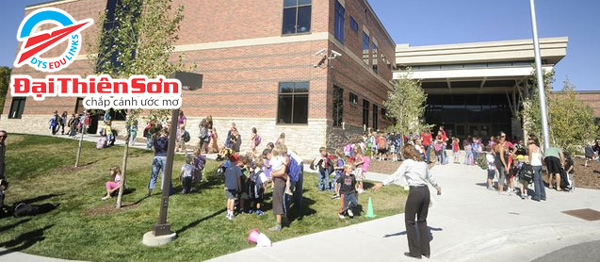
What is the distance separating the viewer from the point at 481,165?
53.7 ft

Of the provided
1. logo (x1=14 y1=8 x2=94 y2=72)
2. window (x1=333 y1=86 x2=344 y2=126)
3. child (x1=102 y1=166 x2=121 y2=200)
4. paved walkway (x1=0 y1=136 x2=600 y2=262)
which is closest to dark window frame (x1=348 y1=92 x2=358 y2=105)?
window (x1=333 y1=86 x2=344 y2=126)

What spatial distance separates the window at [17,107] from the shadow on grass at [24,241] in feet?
91.0

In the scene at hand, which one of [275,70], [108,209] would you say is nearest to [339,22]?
[275,70]

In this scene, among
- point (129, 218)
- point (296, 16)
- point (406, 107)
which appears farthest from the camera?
point (406, 107)

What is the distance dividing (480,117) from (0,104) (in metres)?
83.5

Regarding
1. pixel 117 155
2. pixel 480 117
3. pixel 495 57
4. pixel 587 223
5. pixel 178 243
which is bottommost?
pixel 178 243

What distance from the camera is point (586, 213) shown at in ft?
26.5

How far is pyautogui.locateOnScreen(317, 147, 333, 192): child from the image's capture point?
1019cm

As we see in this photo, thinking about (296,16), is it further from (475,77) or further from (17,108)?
(17,108)

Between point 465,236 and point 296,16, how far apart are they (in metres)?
15.7

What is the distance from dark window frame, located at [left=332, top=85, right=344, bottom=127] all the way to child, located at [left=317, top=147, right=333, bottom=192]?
7.63m

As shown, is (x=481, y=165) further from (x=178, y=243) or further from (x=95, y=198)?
(x=95, y=198)

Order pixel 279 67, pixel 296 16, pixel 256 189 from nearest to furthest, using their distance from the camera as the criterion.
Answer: pixel 256 189 → pixel 279 67 → pixel 296 16

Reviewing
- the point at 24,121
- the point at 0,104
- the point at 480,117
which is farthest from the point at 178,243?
the point at 0,104
